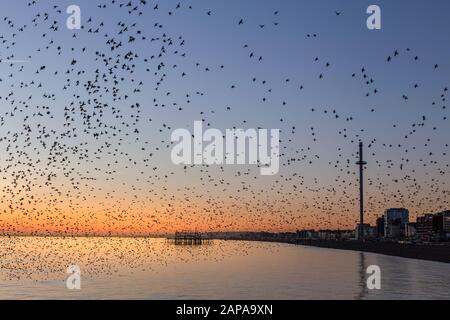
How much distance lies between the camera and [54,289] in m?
47.7

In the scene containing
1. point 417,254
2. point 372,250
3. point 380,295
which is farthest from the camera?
point 372,250

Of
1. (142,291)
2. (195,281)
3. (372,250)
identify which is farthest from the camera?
(372,250)

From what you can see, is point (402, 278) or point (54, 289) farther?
point (402, 278)
